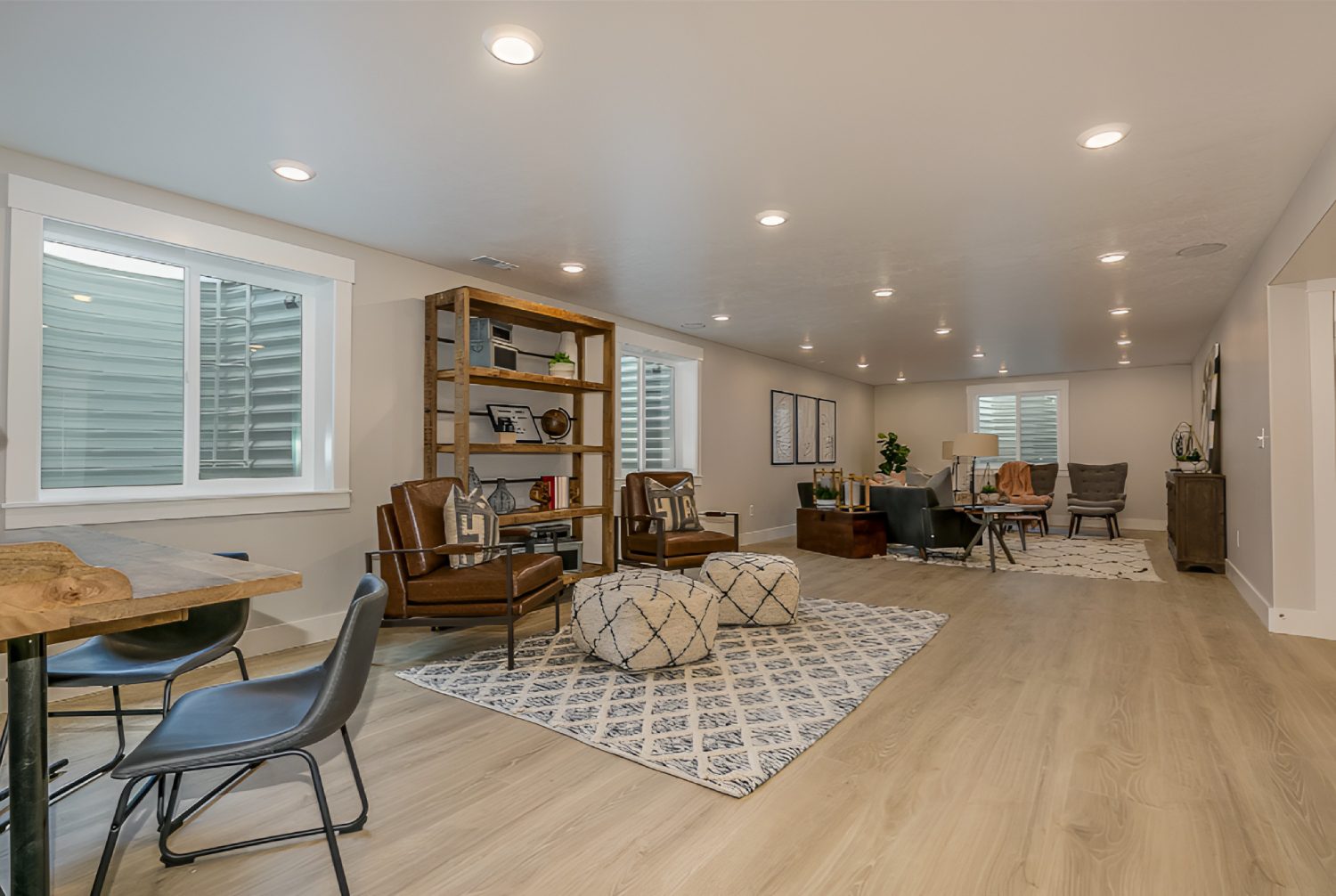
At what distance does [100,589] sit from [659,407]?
611cm

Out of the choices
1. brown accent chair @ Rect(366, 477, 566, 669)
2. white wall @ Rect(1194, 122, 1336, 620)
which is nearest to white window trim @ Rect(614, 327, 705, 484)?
brown accent chair @ Rect(366, 477, 566, 669)

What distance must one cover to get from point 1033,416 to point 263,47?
35.4ft

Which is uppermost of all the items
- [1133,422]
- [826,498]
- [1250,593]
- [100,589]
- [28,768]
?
[1133,422]

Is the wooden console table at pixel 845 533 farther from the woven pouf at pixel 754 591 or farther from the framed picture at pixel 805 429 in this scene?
the woven pouf at pixel 754 591

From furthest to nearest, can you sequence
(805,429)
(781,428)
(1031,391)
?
(1031,391) → (805,429) → (781,428)

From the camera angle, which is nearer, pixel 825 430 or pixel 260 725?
pixel 260 725

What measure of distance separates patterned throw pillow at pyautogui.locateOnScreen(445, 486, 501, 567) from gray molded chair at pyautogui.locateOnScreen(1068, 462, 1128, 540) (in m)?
8.06

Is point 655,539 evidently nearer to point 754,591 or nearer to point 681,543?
point 681,543

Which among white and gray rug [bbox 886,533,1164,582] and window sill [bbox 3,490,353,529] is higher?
window sill [bbox 3,490,353,529]

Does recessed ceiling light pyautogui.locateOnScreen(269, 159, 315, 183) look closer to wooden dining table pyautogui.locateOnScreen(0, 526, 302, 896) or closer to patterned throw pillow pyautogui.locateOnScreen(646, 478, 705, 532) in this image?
wooden dining table pyautogui.locateOnScreen(0, 526, 302, 896)

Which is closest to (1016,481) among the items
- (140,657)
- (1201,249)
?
(1201,249)

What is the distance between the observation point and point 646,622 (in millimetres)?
3307

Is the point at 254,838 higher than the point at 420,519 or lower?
lower

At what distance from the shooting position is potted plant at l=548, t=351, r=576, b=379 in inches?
198
